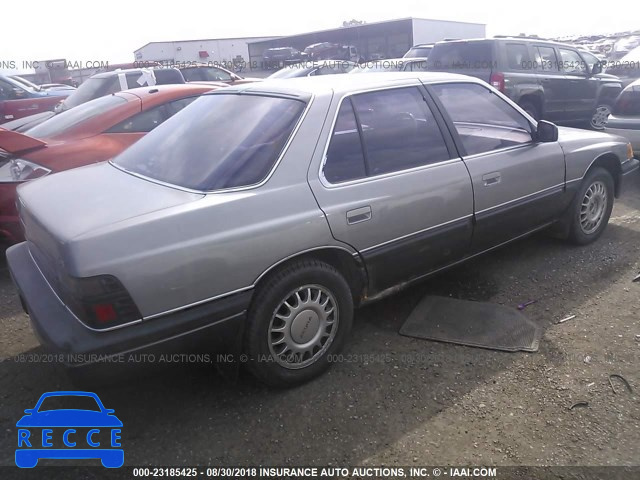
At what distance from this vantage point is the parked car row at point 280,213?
7.11ft

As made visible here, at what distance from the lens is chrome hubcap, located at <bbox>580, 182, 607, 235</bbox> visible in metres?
4.29

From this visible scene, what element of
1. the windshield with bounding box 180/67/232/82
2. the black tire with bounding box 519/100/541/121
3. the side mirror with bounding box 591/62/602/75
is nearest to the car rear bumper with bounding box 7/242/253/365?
the black tire with bounding box 519/100/541/121

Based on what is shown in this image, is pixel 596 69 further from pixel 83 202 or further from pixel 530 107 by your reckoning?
pixel 83 202

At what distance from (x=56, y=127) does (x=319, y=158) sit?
11.2ft

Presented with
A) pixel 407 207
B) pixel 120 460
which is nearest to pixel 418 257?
pixel 407 207

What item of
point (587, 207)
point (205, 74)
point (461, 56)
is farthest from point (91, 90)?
point (587, 207)

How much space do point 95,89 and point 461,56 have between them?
6091 millimetres

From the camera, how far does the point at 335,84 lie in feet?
9.80

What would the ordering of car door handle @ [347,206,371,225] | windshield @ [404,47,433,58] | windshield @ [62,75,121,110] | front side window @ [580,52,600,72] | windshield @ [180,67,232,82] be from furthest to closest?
windshield @ [404,47,433,58]
windshield @ [180,67,232,82]
front side window @ [580,52,600,72]
windshield @ [62,75,121,110]
car door handle @ [347,206,371,225]

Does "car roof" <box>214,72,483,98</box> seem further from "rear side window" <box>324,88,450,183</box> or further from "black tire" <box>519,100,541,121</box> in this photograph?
"black tire" <box>519,100,541,121</box>

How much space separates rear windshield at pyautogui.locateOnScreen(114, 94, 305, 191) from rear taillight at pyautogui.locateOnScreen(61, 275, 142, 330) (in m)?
0.66

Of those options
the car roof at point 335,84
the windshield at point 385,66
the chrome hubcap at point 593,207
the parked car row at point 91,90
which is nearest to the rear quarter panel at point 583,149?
the chrome hubcap at point 593,207

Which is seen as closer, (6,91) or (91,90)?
(91,90)

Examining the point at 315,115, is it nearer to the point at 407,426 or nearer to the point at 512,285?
the point at 407,426
